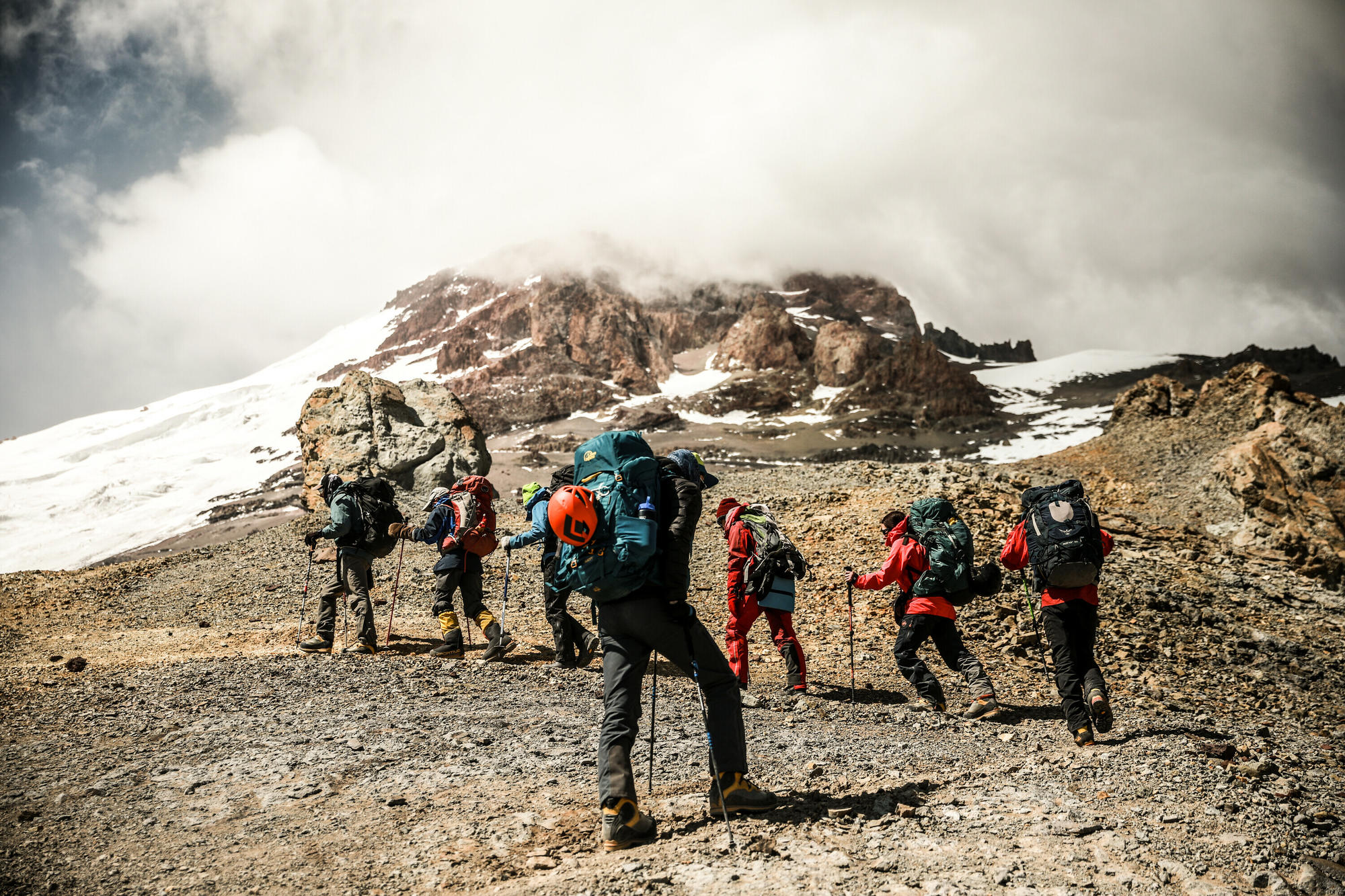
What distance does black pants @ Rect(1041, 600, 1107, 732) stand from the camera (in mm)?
6098

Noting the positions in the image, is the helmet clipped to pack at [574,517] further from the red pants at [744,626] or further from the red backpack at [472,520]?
the red backpack at [472,520]

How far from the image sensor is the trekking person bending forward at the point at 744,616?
310 inches

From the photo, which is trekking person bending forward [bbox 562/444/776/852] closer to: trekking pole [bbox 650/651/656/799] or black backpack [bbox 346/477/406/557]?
trekking pole [bbox 650/651/656/799]

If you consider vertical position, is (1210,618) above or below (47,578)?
below

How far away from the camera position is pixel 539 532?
277 inches

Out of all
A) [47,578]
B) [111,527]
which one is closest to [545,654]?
[47,578]

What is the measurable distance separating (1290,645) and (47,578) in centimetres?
2406

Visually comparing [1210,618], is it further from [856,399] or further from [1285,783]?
[856,399]

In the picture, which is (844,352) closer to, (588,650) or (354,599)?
(588,650)

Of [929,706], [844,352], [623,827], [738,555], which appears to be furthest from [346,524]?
[844,352]

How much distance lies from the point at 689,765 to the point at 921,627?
311cm

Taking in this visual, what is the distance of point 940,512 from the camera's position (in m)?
7.48

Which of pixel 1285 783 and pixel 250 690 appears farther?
pixel 250 690

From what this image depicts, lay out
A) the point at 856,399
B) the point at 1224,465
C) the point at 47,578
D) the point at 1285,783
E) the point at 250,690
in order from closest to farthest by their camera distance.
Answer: the point at 1285,783 < the point at 250,690 < the point at 47,578 < the point at 1224,465 < the point at 856,399
